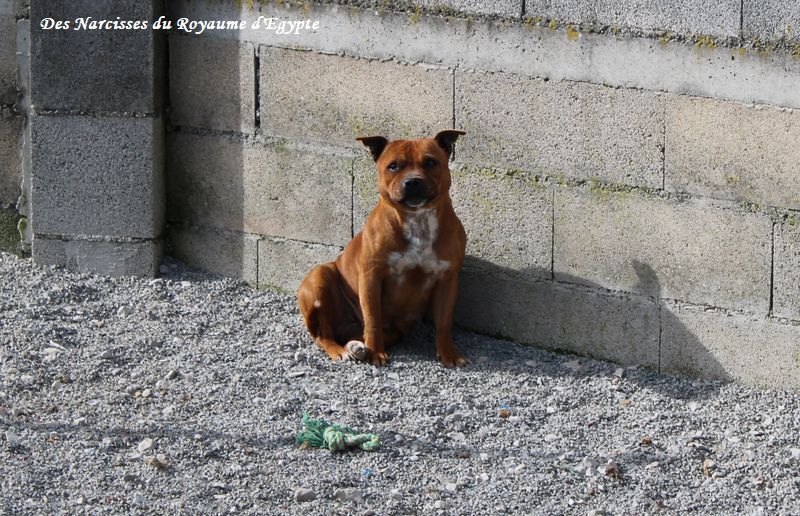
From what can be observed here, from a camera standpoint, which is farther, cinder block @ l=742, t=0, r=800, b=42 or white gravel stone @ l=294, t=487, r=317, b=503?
cinder block @ l=742, t=0, r=800, b=42

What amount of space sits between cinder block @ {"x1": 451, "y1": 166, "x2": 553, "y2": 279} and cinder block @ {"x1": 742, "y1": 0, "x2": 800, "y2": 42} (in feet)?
3.74

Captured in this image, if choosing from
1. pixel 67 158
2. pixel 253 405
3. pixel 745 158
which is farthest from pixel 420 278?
pixel 67 158

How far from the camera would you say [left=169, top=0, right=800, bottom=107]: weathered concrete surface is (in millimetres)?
5637

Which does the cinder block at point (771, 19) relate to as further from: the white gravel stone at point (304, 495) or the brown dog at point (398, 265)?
the white gravel stone at point (304, 495)

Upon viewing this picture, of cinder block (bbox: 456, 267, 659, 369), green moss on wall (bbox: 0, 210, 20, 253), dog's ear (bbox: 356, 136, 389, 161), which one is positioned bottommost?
cinder block (bbox: 456, 267, 659, 369)

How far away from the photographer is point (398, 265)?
20.7ft

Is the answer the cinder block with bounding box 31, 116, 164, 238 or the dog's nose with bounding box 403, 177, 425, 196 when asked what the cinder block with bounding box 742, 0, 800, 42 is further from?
the cinder block with bounding box 31, 116, 164, 238

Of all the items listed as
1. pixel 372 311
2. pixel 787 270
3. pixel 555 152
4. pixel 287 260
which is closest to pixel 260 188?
pixel 287 260

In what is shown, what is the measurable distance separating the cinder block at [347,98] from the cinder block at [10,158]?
1352 mm

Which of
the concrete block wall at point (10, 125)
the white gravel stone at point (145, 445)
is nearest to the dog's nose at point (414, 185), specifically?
the white gravel stone at point (145, 445)

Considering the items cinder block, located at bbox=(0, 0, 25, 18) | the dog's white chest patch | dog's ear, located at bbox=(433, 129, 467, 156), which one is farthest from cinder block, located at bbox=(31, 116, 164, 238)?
dog's ear, located at bbox=(433, 129, 467, 156)

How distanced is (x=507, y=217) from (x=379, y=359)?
853mm

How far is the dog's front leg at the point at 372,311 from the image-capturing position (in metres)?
6.29

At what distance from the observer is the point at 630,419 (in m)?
5.72
